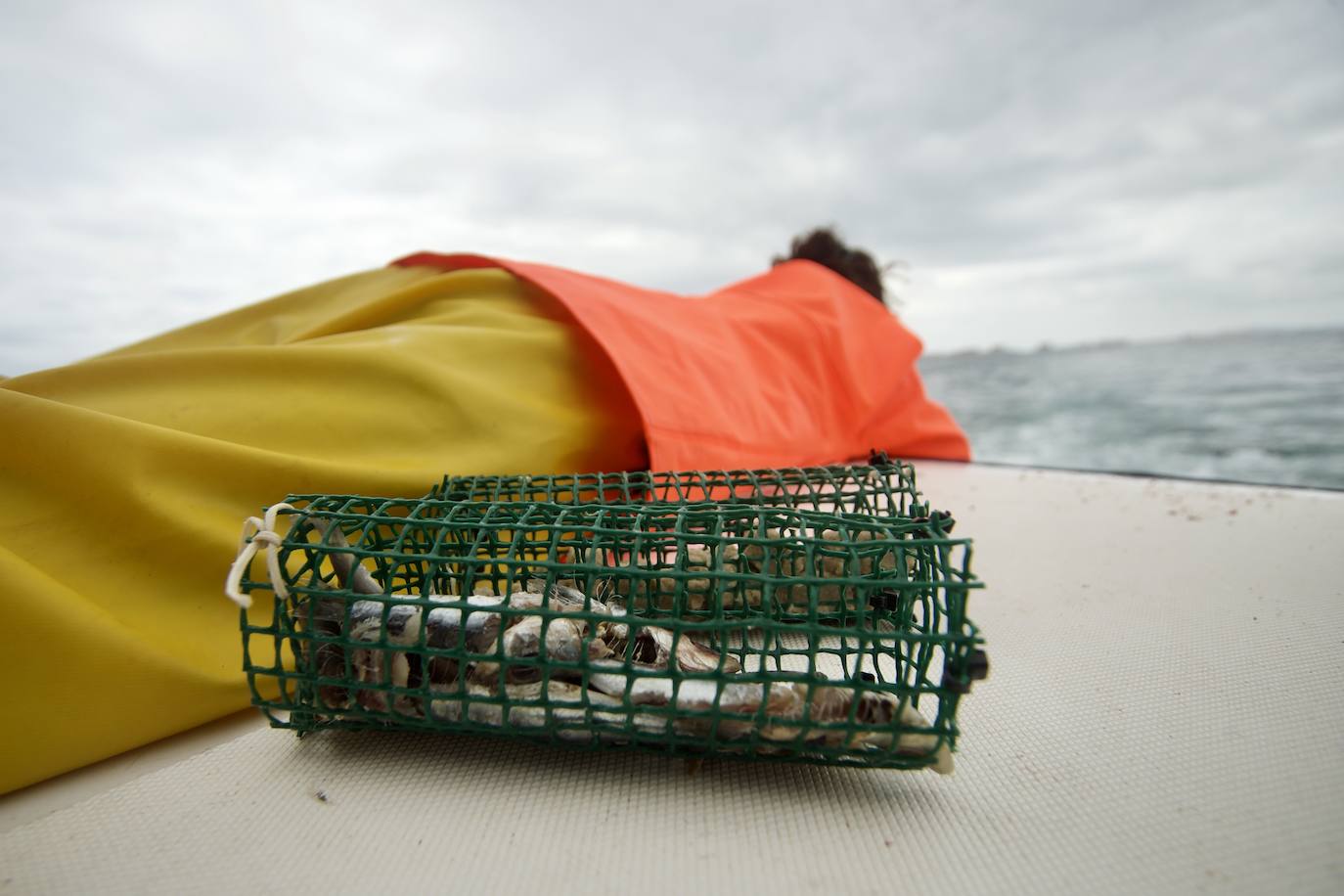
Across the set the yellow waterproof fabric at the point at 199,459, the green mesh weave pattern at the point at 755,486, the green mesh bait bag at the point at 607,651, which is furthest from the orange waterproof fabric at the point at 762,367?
the green mesh bait bag at the point at 607,651

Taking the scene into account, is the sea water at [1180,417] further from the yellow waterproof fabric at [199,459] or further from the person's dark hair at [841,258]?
the yellow waterproof fabric at [199,459]

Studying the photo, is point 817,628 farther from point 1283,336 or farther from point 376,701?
point 1283,336

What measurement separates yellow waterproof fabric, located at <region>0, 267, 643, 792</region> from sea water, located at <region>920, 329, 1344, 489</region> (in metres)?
1.71

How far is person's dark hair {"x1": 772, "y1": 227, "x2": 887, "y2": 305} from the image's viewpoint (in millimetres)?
2643

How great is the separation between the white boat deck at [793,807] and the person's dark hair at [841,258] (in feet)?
6.64

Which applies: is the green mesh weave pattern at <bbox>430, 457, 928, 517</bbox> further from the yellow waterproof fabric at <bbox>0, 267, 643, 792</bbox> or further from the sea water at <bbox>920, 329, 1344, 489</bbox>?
the sea water at <bbox>920, 329, 1344, 489</bbox>

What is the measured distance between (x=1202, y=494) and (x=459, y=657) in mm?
1699

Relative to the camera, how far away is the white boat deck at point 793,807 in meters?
0.48

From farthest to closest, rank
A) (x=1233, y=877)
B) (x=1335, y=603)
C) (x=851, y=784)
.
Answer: (x=1335, y=603) → (x=851, y=784) → (x=1233, y=877)

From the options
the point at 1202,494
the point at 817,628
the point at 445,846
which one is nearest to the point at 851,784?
the point at 817,628

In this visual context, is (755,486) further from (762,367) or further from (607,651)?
(762,367)

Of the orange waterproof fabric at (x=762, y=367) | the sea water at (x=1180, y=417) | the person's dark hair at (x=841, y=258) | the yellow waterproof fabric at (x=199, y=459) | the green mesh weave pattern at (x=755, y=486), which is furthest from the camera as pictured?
the sea water at (x=1180, y=417)

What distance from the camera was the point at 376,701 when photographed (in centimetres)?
58

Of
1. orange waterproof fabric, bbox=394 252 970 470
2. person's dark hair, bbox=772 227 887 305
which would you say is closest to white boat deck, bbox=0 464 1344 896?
orange waterproof fabric, bbox=394 252 970 470
